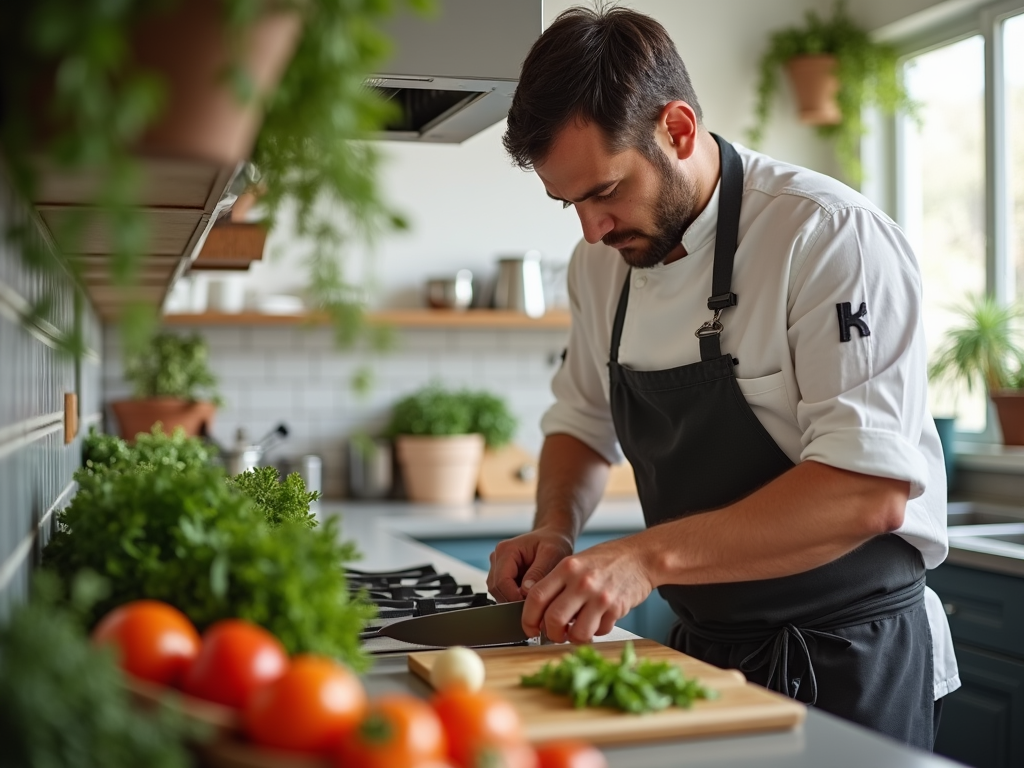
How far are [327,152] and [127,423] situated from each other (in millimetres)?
Result: 2894

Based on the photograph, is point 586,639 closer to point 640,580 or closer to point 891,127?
point 640,580

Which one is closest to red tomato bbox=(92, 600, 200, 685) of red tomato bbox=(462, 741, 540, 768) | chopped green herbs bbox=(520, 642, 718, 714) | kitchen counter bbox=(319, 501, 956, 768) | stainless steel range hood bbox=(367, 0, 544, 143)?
red tomato bbox=(462, 741, 540, 768)

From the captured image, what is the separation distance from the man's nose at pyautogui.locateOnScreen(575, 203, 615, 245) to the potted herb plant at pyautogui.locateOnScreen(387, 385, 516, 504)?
2.36 m

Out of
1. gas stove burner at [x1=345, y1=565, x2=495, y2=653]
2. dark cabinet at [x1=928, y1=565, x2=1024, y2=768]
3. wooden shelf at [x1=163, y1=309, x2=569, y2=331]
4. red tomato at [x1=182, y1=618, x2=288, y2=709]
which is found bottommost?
dark cabinet at [x1=928, y1=565, x2=1024, y2=768]

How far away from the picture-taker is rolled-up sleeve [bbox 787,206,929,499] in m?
1.61

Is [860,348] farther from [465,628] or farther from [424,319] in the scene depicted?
[424,319]

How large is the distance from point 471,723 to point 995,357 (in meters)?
3.55

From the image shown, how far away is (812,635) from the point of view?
1.84 metres

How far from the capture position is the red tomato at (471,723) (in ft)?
2.67

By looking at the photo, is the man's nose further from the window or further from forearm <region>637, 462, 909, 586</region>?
the window

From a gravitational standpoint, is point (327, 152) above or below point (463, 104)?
below

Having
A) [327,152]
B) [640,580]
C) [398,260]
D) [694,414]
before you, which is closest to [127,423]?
[398,260]

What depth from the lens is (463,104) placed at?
2145 mm

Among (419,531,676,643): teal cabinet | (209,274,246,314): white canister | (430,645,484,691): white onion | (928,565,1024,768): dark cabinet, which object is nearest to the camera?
(430,645,484,691): white onion
